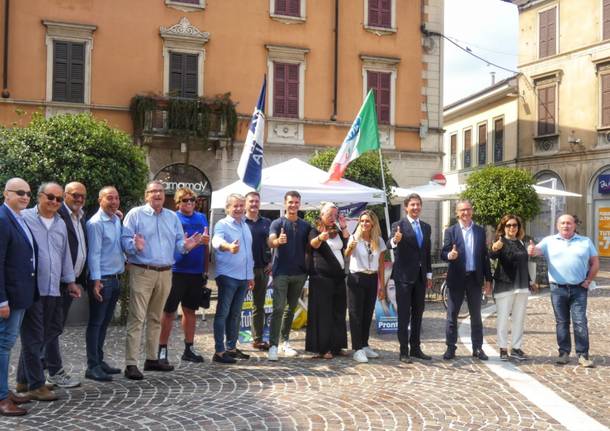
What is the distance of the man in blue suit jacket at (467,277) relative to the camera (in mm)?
7484

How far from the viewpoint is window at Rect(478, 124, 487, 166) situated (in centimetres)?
3484

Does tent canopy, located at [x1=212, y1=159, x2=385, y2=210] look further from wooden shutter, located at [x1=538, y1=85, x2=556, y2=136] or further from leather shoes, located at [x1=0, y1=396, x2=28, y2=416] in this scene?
wooden shutter, located at [x1=538, y1=85, x2=556, y2=136]

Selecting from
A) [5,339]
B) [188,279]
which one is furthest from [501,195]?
[5,339]

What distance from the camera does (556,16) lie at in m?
29.6

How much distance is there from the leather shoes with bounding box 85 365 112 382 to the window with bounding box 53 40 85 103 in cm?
1502

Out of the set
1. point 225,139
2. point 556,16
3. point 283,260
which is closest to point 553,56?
point 556,16

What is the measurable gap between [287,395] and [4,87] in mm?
16406

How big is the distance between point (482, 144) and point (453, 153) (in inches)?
149

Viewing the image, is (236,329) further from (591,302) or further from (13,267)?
(591,302)

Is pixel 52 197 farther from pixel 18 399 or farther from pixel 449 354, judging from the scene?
pixel 449 354

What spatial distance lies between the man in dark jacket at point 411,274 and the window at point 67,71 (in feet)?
49.0

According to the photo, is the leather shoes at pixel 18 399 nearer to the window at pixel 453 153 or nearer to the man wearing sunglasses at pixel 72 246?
Answer: the man wearing sunglasses at pixel 72 246

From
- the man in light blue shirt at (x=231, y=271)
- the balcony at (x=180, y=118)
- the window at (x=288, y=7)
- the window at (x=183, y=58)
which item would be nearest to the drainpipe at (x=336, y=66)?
the window at (x=288, y=7)

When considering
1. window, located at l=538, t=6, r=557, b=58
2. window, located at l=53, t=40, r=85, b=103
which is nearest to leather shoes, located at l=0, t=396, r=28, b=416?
window, located at l=53, t=40, r=85, b=103
